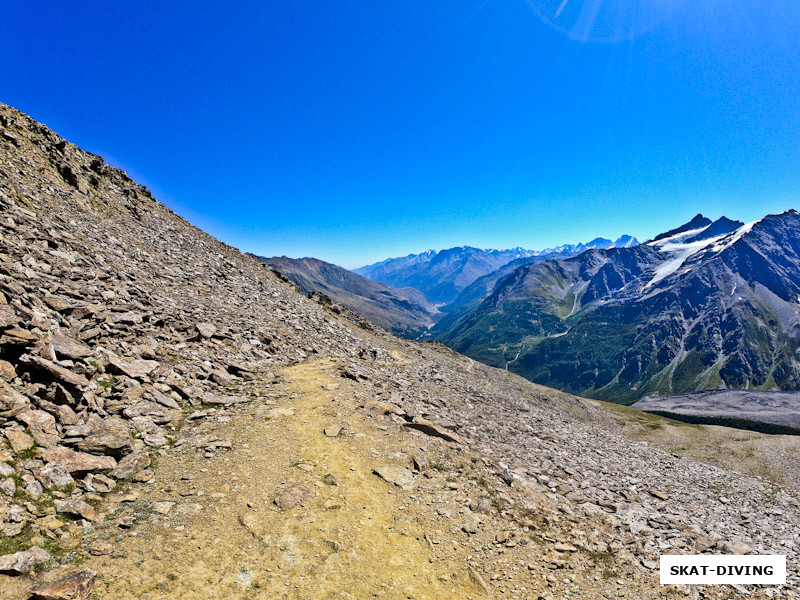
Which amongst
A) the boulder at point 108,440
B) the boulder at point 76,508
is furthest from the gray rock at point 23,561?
the boulder at point 108,440

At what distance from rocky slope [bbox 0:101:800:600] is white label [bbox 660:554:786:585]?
21.8 inches

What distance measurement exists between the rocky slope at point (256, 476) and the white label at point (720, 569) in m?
0.55

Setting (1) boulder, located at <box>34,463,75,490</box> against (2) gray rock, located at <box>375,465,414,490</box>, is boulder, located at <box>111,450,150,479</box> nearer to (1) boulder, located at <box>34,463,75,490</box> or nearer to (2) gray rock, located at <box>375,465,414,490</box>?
(1) boulder, located at <box>34,463,75,490</box>

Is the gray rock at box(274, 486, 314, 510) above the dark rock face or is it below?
below

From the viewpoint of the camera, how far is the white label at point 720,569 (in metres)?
14.1

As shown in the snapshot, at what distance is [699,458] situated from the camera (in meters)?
58.8

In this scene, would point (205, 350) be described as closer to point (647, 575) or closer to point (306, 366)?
point (306, 366)

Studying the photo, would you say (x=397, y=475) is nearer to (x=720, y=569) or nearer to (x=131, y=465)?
(x=131, y=465)

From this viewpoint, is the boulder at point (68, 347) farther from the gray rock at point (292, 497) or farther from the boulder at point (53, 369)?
the gray rock at point (292, 497)

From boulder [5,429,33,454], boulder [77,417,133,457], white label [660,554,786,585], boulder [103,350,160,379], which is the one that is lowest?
white label [660,554,786,585]

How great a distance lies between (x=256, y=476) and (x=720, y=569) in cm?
2107

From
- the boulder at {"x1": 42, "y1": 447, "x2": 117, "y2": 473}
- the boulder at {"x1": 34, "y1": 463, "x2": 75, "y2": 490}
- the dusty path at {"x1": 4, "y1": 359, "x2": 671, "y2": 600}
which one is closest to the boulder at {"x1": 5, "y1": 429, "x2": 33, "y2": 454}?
the boulder at {"x1": 42, "y1": 447, "x2": 117, "y2": 473}

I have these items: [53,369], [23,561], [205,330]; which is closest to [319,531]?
[23,561]

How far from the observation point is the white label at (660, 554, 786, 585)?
46.2ft
